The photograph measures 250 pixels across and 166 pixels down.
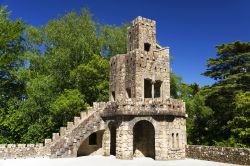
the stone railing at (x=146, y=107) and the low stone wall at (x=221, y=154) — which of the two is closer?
the low stone wall at (x=221, y=154)

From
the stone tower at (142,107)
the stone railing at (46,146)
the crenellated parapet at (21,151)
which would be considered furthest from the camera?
the stone railing at (46,146)

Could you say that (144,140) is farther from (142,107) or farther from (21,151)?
(21,151)

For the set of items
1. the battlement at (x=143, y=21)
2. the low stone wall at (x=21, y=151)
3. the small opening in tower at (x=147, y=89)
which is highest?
the battlement at (x=143, y=21)

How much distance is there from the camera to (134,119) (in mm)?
23625

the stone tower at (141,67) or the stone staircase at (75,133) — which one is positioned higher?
the stone tower at (141,67)

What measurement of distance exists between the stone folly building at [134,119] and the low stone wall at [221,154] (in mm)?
866

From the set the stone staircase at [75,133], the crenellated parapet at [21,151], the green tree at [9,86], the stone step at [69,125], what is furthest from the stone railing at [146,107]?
the green tree at [9,86]

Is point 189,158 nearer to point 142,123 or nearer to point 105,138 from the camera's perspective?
point 142,123

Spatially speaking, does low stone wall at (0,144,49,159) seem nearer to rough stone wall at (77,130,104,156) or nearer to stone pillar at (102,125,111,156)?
rough stone wall at (77,130,104,156)

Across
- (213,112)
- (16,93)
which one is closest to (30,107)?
(16,93)

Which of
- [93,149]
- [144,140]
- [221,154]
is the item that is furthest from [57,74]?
[221,154]

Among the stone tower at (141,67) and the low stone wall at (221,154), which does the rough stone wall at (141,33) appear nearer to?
the stone tower at (141,67)

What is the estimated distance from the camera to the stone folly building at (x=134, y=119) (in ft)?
77.3

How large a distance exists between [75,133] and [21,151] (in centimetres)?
447
